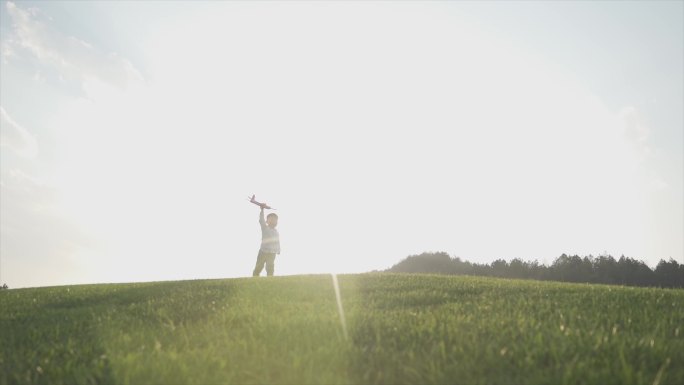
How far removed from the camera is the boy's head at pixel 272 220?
21.0 m

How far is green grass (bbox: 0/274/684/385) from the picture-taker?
4691 mm

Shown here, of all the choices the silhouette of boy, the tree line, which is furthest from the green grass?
the tree line

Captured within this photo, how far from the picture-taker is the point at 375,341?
5.82 meters

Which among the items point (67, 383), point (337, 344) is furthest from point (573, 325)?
point (67, 383)

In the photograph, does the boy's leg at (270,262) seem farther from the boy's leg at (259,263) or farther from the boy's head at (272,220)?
the boy's head at (272,220)

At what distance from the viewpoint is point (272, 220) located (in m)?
21.0

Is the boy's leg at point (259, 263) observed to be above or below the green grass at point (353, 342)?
above

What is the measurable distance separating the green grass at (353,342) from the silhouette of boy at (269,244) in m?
11.2

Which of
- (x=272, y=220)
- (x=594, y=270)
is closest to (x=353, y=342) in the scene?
(x=272, y=220)

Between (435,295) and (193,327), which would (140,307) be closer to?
(193,327)

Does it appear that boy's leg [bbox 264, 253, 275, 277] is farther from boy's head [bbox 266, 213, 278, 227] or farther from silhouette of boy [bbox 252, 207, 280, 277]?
boy's head [bbox 266, 213, 278, 227]

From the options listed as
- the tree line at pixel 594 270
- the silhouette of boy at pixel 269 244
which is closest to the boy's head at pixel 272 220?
the silhouette of boy at pixel 269 244

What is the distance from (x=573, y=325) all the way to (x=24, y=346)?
7843 mm

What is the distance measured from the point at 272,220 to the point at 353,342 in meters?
15.6
